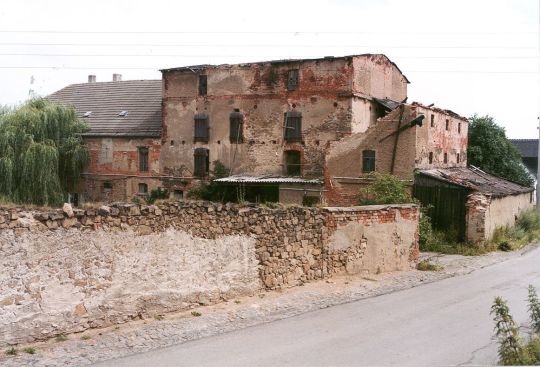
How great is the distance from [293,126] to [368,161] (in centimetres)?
624

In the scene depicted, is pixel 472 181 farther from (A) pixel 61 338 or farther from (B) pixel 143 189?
(A) pixel 61 338

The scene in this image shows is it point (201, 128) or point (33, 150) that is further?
point (201, 128)

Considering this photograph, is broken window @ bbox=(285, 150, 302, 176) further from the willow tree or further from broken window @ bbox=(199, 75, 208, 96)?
the willow tree

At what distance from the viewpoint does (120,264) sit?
11.1 metres

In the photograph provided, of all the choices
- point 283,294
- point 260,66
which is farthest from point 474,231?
point 260,66

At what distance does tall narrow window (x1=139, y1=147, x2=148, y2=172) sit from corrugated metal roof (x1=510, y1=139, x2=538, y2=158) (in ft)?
108

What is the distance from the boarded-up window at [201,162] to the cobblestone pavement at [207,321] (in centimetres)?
1942

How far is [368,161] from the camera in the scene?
27156 millimetres

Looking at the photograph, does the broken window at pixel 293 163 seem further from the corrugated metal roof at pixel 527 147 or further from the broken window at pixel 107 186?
the corrugated metal roof at pixel 527 147

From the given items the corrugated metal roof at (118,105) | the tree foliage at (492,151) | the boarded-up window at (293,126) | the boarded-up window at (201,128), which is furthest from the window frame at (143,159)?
the tree foliage at (492,151)

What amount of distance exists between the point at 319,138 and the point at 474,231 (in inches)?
408

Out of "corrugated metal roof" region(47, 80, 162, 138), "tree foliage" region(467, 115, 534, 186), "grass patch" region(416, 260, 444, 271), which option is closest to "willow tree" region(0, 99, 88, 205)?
"corrugated metal roof" region(47, 80, 162, 138)

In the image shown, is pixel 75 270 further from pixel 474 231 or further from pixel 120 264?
pixel 474 231

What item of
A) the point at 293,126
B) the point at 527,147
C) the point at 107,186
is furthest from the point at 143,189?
the point at 527,147
